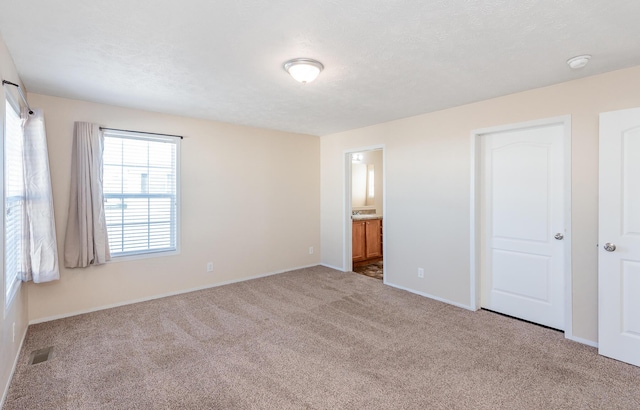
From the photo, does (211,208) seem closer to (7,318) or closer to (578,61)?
(7,318)

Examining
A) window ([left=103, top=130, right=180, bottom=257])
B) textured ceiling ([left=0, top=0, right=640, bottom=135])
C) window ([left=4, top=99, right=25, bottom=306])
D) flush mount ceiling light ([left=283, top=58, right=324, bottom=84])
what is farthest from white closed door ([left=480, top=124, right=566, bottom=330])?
window ([left=4, top=99, right=25, bottom=306])

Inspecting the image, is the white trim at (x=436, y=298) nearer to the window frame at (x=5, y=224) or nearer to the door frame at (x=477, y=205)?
the door frame at (x=477, y=205)

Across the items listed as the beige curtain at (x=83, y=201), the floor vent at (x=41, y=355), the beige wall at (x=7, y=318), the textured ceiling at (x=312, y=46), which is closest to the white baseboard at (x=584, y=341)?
the textured ceiling at (x=312, y=46)

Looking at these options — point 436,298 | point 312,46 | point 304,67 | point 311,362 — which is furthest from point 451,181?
point 311,362

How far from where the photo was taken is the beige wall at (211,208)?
3496 mm

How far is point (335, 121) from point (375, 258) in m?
3.04

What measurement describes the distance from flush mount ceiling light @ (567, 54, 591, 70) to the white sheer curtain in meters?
4.70

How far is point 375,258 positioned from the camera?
636 centimetres

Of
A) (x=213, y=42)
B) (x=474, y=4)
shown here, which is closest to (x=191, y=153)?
(x=213, y=42)

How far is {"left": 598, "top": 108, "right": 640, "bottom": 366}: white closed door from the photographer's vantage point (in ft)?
A: 8.25

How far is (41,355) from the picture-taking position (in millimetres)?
2686

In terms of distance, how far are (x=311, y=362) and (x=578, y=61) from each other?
125 inches

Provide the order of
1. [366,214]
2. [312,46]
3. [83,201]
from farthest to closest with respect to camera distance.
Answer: [366,214]
[83,201]
[312,46]

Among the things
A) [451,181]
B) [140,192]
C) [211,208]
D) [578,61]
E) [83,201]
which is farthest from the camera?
[211,208]
